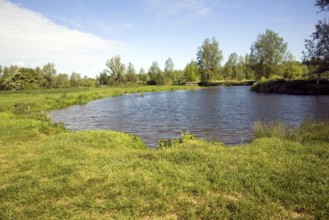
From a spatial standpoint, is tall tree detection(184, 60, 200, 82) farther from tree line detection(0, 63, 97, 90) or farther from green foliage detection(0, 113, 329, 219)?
green foliage detection(0, 113, 329, 219)

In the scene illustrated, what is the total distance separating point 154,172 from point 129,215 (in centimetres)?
248

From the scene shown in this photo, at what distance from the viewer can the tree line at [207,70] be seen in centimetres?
7579

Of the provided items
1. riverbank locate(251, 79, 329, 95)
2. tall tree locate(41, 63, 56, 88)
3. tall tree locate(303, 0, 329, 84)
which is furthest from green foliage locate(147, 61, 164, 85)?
tall tree locate(303, 0, 329, 84)

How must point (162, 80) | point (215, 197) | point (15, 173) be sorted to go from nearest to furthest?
1. point (215, 197)
2. point (15, 173)
3. point (162, 80)

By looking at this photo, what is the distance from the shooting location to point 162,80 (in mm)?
131250

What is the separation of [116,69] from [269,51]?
75228 mm

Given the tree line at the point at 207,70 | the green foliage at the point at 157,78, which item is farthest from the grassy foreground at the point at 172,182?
the green foliage at the point at 157,78

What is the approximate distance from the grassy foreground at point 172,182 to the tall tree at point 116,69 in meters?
120

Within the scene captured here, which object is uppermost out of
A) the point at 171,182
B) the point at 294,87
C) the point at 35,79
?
the point at 35,79

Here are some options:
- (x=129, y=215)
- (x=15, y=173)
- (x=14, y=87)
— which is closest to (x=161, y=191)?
(x=129, y=215)

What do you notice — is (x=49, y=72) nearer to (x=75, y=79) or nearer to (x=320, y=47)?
(x=75, y=79)

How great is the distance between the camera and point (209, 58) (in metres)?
113

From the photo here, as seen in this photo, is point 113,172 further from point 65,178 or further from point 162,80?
point 162,80

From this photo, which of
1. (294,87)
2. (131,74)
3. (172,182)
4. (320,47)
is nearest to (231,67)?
(131,74)
